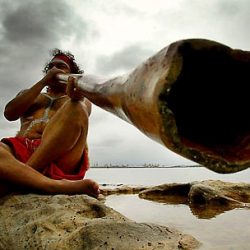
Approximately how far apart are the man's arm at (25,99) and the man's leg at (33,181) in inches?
36.4

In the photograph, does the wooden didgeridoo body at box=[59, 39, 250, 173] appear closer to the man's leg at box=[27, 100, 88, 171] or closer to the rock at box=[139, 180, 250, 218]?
the man's leg at box=[27, 100, 88, 171]

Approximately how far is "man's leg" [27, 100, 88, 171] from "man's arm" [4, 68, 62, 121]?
0.78 m

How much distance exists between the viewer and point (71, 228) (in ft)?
6.35

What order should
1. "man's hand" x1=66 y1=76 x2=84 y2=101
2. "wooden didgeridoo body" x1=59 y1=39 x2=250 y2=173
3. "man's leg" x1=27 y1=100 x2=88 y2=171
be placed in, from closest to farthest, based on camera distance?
"wooden didgeridoo body" x1=59 y1=39 x2=250 y2=173, "man's hand" x1=66 y1=76 x2=84 y2=101, "man's leg" x1=27 y1=100 x2=88 y2=171

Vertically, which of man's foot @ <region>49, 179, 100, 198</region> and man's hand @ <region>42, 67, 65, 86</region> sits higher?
man's hand @ <region>42, 67, 65, 86</region>

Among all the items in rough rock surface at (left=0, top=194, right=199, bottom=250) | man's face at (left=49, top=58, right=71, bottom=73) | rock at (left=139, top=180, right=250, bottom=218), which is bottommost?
rough rock surface at (left=0, top=194, right=199, bottom=250)

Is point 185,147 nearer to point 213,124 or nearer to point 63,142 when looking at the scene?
point 213,124

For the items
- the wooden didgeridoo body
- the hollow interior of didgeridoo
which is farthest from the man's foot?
the hollow interior of didgeridoo

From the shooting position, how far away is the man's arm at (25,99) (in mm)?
3340

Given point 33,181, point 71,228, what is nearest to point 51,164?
point 33,181

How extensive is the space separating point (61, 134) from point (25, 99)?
0.95 m

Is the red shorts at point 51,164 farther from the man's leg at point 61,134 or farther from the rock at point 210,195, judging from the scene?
the rock at point 210,195

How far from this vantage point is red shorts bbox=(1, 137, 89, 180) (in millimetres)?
2701

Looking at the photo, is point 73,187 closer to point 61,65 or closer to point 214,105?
point 61,65
